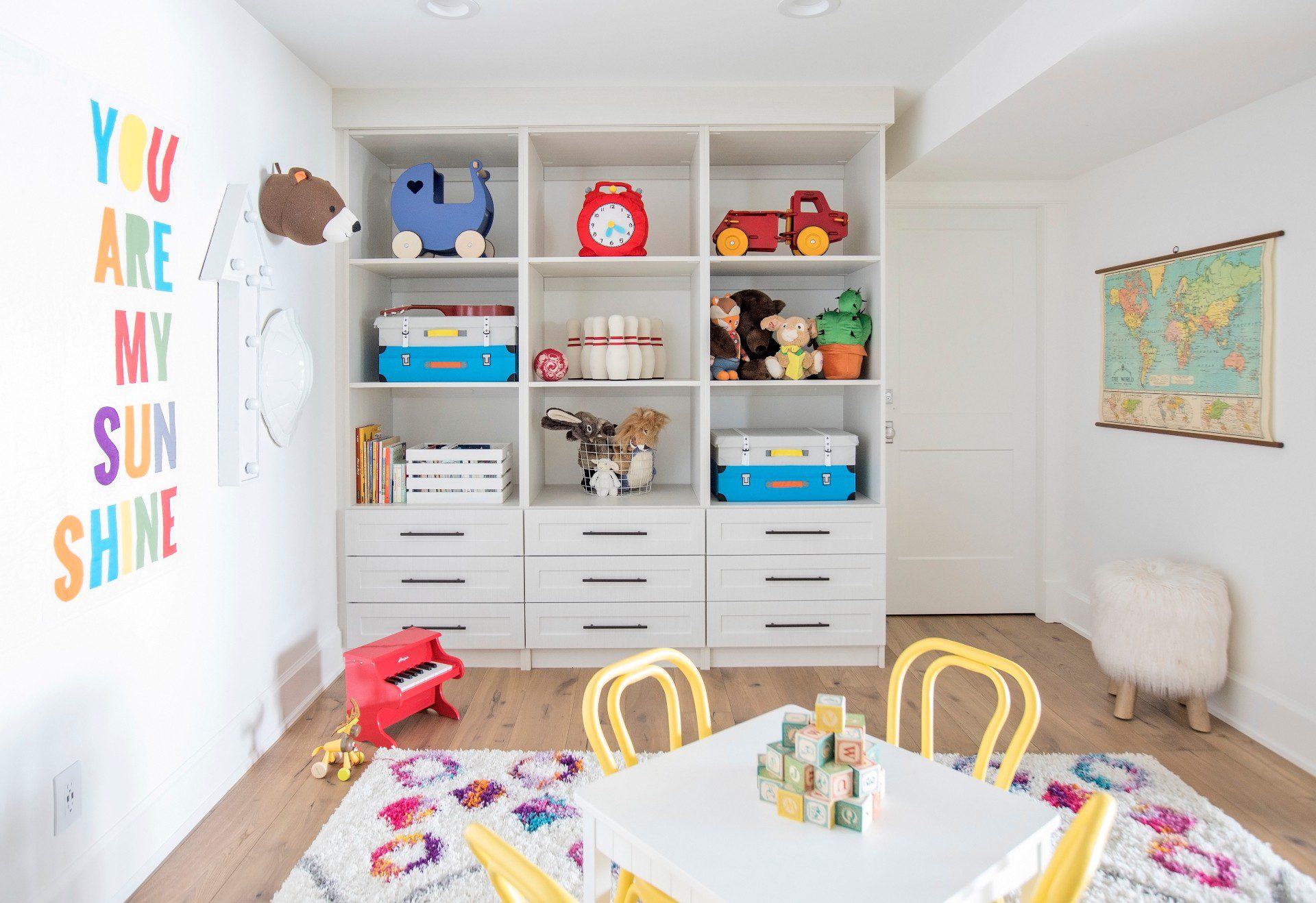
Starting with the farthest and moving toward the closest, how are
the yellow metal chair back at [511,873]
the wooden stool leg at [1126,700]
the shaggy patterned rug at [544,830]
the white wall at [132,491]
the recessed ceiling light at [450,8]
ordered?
the wooden stool leg at [1126,700], the recessed ceiling light at [450,8], the shaggy patterned rug at [544,830], the white wall at [132,491], the yellow metal chair back at [511,873]

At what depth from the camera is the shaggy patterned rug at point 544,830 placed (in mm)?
1859

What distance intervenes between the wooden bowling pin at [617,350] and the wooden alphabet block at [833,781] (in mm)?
2191

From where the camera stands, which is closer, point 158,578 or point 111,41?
point 111,41

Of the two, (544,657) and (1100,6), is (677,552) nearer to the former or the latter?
(544,657)

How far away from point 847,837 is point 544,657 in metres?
2.20

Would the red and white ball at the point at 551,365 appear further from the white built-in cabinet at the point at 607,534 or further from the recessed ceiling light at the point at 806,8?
the recessed ceiling light at the point at 806,8

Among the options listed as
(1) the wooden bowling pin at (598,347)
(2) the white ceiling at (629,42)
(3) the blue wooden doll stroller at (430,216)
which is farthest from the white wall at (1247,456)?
(3) the blue wooden doll stroller at (430,216)

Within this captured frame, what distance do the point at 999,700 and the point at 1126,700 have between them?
4.74ft

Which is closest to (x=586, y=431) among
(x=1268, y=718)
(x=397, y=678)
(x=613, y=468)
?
(x=613, y=468)

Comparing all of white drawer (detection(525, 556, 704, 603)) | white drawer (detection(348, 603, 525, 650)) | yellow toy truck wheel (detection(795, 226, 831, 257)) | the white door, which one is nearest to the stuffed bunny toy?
white drawer (detection(525, 556, 704, 603))

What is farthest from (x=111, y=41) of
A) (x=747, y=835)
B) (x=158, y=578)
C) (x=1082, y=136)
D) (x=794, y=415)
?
(x=1082, y=136)

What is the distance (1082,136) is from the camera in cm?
306

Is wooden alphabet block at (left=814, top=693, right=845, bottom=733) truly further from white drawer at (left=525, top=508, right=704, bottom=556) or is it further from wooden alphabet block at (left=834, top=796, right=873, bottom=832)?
white drawer at (left=525, top=508, right=704, bottom=556)

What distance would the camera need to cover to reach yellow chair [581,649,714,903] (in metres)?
1.43
